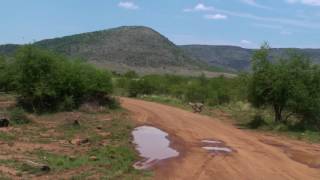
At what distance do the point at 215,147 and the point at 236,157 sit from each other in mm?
2437

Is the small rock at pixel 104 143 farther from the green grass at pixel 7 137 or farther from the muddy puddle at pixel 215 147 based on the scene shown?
the muddy puddle at pixel 215 147

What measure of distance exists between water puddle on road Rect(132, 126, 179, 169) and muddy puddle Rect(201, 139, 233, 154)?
1388 millimetres

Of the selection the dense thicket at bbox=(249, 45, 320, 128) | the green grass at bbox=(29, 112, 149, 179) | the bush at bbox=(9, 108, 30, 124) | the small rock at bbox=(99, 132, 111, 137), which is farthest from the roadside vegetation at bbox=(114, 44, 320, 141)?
the bush at bbox=(9, 108, 30, 124)

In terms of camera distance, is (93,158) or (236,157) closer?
(93,158)

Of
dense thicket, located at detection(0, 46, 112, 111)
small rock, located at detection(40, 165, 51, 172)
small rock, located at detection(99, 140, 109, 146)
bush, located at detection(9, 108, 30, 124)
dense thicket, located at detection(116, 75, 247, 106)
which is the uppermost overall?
dense thicket, located at detection(0, 46, 112, 111)

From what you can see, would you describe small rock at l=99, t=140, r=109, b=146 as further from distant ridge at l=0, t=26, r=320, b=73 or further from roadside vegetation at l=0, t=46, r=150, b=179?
distant ridge at l=0, t=26, r=320, b=73

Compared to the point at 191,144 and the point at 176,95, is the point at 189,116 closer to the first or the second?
the point at 191,144

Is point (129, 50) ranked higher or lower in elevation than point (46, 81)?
higher

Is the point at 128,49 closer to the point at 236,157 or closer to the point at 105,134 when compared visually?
the point at 105,134

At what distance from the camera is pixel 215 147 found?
852 inches

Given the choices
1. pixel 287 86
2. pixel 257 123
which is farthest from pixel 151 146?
pixel 257 123

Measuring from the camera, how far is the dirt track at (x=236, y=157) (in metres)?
16.0

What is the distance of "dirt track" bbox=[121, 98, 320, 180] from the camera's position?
16.0m

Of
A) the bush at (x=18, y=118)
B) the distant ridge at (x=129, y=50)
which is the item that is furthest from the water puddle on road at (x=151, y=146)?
the distant ridge at (x=129, y=50)
